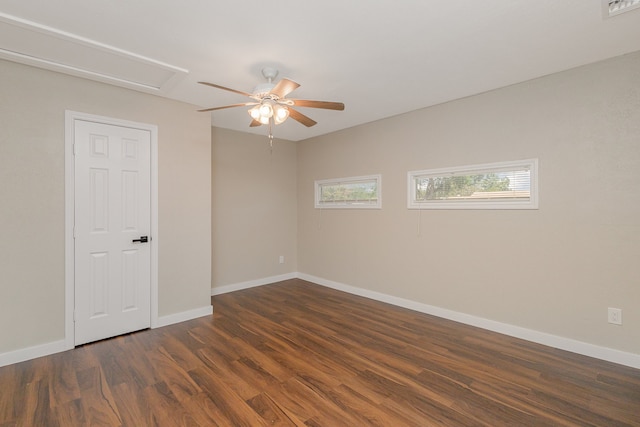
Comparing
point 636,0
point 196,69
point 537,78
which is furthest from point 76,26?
point 537,78

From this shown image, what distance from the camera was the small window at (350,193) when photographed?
14.6 ft

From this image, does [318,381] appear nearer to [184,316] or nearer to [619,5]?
[184,316]

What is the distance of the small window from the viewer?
4.44 meters

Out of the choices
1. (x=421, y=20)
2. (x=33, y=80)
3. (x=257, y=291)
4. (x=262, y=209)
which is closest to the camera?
(x=421, y=20)

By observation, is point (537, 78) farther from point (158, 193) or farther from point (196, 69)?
point (158, 193)

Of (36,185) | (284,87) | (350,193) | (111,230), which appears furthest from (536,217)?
(36,185)

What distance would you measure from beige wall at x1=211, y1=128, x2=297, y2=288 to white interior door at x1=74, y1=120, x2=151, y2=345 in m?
1.38

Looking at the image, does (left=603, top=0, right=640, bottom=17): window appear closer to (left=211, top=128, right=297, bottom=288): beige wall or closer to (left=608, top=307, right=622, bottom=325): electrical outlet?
(left=608, top=307, right=622, bottom=325): electrical outlet

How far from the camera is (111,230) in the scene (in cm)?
309

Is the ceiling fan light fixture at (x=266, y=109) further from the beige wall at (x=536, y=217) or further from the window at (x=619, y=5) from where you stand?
the window at (x=619, y=5)

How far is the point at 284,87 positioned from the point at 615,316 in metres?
3.43

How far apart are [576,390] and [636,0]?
106 inches

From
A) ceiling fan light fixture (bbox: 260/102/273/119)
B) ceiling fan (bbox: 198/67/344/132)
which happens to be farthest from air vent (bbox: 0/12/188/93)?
ceiling fan light fixture (bbox: 260/102/273/119)

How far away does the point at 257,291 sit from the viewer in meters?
4.78
